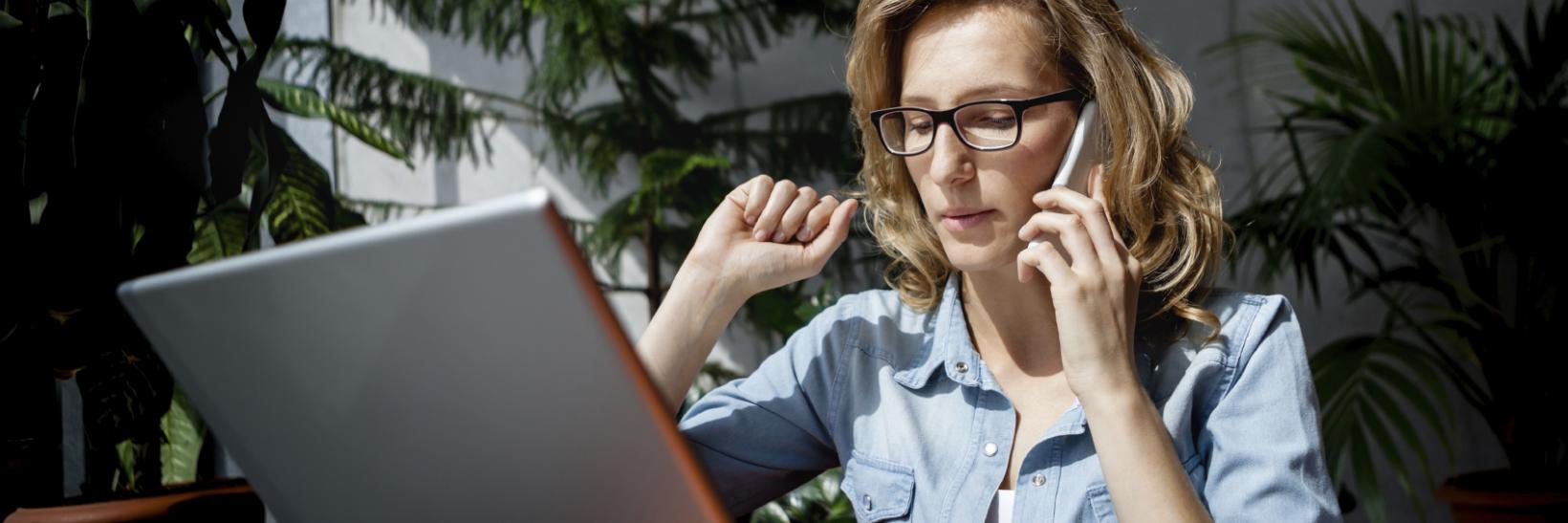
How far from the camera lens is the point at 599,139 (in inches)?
120

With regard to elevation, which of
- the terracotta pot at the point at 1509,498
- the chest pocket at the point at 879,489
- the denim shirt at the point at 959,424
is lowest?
the terracotta pot at the point at 1509,498

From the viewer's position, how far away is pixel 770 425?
49.5 inches

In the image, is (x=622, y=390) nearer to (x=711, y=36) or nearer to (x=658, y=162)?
(x=658, y=162)

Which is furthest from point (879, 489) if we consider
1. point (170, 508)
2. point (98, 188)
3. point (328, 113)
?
point (328, 113)

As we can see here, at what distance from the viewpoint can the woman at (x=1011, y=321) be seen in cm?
99

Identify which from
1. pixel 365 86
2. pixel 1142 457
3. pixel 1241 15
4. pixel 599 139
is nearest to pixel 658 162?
pixel 599 139

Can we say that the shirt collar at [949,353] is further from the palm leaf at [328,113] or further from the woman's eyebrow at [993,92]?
the palm leaf at [328,113]

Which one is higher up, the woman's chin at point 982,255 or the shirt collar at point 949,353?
the woman's chin at point 982,255

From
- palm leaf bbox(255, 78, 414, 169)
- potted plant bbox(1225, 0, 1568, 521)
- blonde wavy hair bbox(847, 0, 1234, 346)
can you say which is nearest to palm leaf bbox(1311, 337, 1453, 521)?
potted plant bbox(1225, 0, 1568, 521)

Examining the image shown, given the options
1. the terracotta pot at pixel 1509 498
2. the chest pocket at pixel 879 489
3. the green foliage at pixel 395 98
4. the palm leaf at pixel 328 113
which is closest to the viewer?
the chest pocket at pixel 879 489

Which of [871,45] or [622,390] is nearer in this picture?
[622,390]

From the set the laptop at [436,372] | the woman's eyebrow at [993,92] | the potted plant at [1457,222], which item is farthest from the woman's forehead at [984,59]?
the potted plant at [1457,222]

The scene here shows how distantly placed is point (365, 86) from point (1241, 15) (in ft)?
7.26

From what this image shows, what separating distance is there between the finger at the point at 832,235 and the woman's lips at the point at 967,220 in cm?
11
